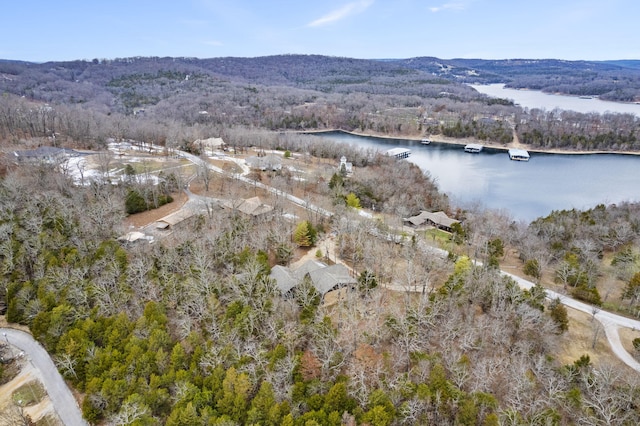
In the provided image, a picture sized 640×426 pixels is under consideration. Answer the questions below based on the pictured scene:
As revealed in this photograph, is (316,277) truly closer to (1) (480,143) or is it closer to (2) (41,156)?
(2) (41,156)

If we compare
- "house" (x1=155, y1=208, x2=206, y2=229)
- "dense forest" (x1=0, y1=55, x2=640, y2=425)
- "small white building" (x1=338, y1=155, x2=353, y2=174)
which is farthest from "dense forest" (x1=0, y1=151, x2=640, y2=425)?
"small white building" (x1=338, y1=155, x2=353, y2=174)

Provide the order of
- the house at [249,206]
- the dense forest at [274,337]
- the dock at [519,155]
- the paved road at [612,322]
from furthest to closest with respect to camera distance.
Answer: the dock at [519,155], the house at [249,206], the paved road at [612,322], the dense forest at [274,337]

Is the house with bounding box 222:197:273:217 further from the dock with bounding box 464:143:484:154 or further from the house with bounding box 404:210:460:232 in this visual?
the dock with bounding box 464:143:484:154

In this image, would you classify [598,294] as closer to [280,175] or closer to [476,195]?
[476,195]

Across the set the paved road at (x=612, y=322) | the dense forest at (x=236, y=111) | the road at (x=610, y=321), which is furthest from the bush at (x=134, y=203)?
the paved road at (x=612, y=322)

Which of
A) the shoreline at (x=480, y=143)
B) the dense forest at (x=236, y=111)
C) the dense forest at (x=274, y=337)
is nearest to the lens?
the dense forest at (x=274, y=337)

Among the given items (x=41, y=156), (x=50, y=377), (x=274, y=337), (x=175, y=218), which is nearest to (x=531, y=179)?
(x=175, y=218)

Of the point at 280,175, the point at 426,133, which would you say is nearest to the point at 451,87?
the point at 426,133

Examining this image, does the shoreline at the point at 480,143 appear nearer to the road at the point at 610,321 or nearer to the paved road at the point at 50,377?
the road at the point at 610,321
